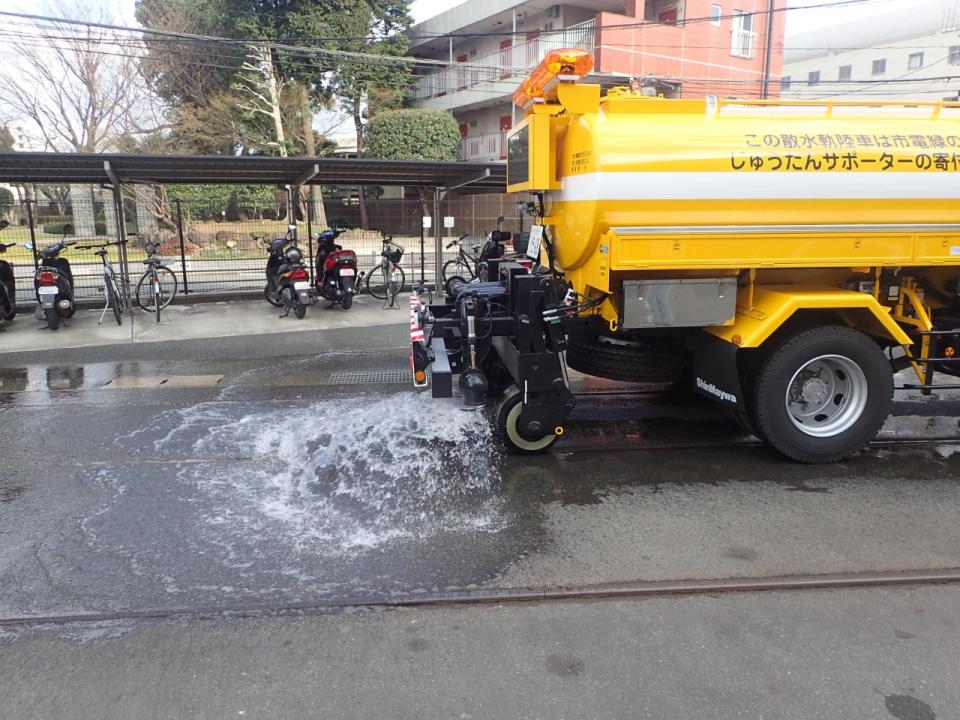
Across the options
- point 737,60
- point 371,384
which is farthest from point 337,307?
point 737,60

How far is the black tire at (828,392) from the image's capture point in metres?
5.30

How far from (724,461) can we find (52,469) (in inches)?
200

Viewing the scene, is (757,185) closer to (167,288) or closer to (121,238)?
(121,238)

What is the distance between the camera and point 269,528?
175 inches

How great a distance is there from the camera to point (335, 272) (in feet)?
42.0

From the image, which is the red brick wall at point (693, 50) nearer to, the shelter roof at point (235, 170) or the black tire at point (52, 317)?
the shelter roof at point (235, 170)

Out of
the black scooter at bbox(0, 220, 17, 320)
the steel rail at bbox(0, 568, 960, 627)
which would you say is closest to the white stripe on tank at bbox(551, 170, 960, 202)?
the steel rail at bbox(0, 568, 960, 627)

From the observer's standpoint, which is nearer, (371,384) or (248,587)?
(248,587)

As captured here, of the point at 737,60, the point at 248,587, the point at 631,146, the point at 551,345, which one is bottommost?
the point at 248,587

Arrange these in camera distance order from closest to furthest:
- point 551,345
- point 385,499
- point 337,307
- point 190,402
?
point 385,499, point 551,345, point 190,402, point 337,307

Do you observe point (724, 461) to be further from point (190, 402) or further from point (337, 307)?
point (337, 307)

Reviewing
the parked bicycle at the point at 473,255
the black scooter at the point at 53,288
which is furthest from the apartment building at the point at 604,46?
the black scooter at the point at 53,288

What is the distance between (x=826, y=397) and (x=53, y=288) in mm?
10549

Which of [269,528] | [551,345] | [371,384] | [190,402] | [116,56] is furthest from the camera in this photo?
[116,56]
